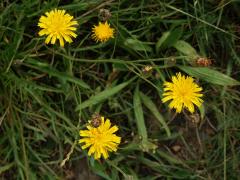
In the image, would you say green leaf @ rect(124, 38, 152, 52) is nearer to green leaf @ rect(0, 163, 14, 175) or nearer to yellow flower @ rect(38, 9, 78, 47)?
yellow flower @ rect(38, 9, 78, 47)

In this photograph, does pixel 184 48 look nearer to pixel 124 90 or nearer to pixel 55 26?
pixel 124 90

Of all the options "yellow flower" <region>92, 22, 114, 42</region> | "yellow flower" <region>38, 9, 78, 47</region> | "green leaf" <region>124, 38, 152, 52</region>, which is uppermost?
"green leaf" <region>124, 38, 152, 52</region>

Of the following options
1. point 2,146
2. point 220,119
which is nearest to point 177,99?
point 220,119

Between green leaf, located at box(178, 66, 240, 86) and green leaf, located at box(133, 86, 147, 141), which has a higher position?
green leaf, located at box(178, 66, 240, 86)

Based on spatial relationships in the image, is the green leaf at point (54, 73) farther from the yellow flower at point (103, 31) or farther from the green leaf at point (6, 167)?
the green leaf at point (6, 167)

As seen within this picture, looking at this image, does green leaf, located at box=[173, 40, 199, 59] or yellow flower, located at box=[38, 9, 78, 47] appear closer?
yellow flower, located at box=[38, 9, 78, 47]

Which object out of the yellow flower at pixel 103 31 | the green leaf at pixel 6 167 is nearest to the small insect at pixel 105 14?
the yellow flower at pixel 103 31

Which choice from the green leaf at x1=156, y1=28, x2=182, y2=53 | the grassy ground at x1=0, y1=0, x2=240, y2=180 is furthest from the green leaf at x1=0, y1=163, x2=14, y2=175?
the green leaf at x1=156, y1=28, x2=182, y2=53

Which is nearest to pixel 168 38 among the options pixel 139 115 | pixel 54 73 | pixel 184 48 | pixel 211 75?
pixel 184 48

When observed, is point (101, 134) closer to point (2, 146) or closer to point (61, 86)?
point (61, 86)
